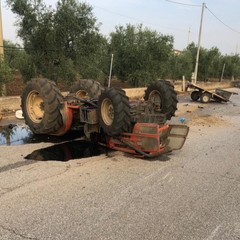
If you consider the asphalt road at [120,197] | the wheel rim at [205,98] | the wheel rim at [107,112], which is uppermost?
the wheel rim at [107,112]

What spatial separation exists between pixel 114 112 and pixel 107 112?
404mm

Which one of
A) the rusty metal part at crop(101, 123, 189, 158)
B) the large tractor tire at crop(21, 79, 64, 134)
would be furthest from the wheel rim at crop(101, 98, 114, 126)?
the large tractor tire at crop(21, 79, 64, 134)

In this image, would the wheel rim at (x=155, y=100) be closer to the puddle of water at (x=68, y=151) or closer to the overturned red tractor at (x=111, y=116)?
the overturned red tractor at (x=111, y=116)

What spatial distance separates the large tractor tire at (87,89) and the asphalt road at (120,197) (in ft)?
8.25

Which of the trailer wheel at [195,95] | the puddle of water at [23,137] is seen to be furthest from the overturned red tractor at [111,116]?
the trailer wheel at [195,95]

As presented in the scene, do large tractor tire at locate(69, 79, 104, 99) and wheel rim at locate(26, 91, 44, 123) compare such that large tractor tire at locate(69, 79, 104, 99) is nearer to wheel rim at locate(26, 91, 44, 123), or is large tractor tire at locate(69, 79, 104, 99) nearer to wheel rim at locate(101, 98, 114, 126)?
wheel rim at locate(26, 91, 44, 123)

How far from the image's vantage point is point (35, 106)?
8617 millimetres

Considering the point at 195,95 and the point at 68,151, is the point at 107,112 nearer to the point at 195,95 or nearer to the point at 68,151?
the point at 68,151

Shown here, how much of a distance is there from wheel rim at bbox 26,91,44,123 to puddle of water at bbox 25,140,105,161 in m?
1.13

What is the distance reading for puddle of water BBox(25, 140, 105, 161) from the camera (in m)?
6.79

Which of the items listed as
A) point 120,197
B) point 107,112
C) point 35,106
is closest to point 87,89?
point 35,106

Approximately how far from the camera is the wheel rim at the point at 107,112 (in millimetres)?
7008

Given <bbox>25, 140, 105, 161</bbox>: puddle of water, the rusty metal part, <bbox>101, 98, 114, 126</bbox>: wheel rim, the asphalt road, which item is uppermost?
<bbox>101, 98, 114, 126</bbox>: wheel rim

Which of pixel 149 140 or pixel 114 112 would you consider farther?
pixel 114 112
